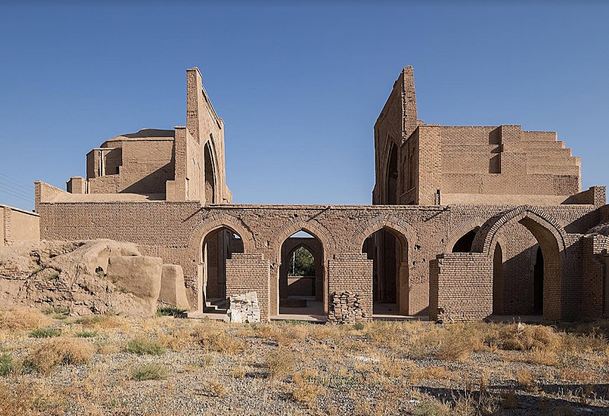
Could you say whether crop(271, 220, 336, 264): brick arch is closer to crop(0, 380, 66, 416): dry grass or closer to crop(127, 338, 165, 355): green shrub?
crop(127, 338, 165, 355): green shrub

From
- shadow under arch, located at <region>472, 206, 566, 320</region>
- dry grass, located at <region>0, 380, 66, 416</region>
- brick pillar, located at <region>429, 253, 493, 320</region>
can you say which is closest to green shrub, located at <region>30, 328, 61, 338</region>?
dry grass, located at <region>0, 380, 66, 416</region>

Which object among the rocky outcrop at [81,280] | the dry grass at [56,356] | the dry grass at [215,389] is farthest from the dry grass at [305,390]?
the rocky outcrop at [81,280]

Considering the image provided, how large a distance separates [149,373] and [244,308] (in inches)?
304

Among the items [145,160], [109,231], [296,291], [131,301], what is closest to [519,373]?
[131,301]

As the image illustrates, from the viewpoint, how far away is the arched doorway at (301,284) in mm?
20266

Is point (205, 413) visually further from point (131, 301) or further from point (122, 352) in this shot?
point (131, 301)

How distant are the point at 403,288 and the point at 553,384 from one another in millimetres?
10108

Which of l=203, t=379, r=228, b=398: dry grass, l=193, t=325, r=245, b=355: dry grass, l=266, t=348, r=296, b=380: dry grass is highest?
l=203, t=379, r=228, b=398: dry grass

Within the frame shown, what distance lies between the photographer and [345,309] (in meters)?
14.2

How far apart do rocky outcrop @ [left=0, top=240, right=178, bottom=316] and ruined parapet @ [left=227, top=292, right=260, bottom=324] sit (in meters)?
2.60

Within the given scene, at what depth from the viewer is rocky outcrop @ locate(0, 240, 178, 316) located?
13.4 meters

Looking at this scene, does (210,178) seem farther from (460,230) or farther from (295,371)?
(295,371)

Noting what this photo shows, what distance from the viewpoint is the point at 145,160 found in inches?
922

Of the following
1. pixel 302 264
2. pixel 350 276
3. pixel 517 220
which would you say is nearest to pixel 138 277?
pixel 350 276
